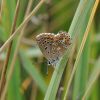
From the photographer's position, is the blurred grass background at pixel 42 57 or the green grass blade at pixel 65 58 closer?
the green grass blade at pixel 65 58

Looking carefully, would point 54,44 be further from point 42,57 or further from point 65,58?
point 42,57

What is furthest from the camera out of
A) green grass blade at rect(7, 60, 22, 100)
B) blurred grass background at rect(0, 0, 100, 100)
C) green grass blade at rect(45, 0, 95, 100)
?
green grass blade at rect(7, 60, 22, 100)

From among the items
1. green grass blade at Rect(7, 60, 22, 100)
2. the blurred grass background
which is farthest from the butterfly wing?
green grass blade at Rect(7, 60, 22, 100)

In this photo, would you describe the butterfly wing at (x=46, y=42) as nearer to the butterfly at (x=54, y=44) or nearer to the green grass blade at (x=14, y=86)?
the butterfly at (x=54, y=44)

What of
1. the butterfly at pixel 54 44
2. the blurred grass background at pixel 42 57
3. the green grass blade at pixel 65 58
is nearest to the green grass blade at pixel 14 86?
the blurred grass background at pixel 42 57

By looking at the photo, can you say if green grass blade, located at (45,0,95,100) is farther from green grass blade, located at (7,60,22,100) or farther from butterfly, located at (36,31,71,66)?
green grass blade, located at (7,60,22,100)

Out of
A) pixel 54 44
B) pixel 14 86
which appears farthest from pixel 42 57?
pixel 54 44
